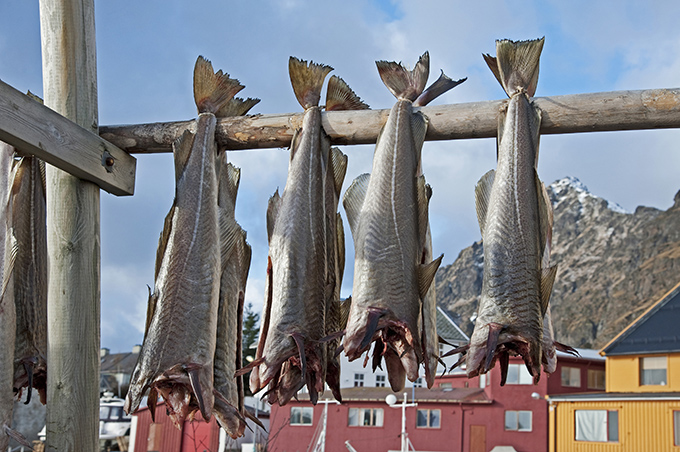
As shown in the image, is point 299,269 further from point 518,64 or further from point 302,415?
point 302,415

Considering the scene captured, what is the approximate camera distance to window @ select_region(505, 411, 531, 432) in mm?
30672

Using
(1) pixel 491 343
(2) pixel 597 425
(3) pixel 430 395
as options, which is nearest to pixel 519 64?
(1) pixel 491 343

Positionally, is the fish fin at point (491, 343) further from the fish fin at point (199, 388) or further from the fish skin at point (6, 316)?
the fish skin at point (6, 316)

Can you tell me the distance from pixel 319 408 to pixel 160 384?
32.5m

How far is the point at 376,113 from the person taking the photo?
366 centimetres

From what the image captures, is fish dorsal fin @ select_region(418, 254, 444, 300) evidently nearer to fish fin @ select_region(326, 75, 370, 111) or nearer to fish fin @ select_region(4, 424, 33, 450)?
fish fin @ select_region(326, 75, 370, 111)

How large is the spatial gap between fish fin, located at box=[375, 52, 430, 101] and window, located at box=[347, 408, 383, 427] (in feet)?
99.8

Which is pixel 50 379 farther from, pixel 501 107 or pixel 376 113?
pixel 501 107

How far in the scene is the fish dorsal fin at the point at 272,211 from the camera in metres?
3.64

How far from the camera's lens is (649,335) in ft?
90.2

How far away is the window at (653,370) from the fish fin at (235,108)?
26432 millimetres

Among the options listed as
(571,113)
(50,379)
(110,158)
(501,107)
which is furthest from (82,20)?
(571,113)

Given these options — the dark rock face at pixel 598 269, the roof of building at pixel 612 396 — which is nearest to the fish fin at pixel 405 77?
the roof of building at pixel 612 396

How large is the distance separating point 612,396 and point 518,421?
5.86 meters
